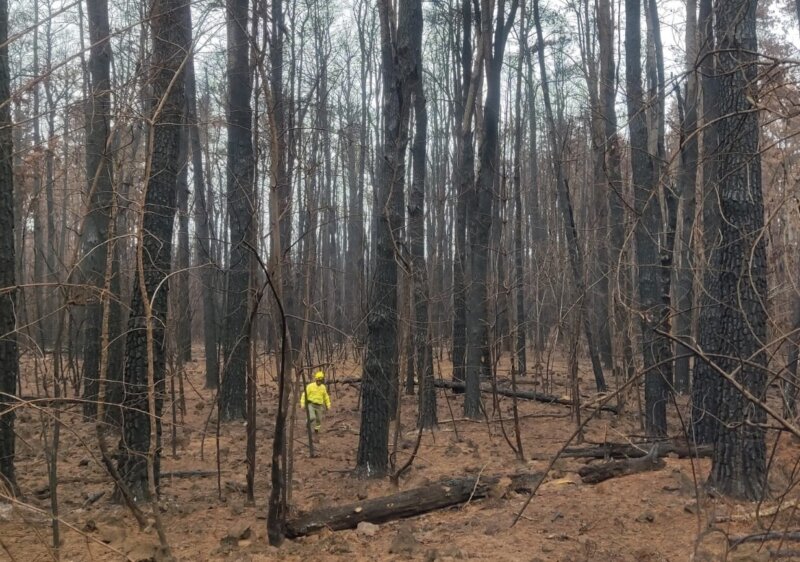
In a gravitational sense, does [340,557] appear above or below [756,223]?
below

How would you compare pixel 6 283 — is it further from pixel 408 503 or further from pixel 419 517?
pixel 419 517

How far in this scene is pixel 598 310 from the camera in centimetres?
2161

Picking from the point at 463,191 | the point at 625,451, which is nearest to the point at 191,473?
the point at 625,451

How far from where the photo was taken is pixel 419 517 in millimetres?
5883

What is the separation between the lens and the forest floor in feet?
15.7

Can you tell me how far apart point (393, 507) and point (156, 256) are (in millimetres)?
Result: 3195

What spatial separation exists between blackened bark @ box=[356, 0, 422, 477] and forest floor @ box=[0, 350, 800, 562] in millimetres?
453

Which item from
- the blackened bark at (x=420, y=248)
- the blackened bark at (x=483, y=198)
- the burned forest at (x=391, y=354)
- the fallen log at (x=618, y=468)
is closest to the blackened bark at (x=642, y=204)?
the burned forest at (x=391, y=354)

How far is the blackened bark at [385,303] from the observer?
7434 mm

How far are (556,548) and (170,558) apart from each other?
2.88 meters

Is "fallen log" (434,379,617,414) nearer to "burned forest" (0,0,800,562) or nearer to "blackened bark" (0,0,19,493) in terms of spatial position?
"burned forest" (0,0,800,562)

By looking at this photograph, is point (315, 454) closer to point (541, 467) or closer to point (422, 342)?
point (422, 342)

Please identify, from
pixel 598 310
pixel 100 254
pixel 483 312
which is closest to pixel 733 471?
pixel 483 312

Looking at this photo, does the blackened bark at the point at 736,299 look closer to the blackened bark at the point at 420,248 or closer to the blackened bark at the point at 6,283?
the blackened bark at the point at 420,248
